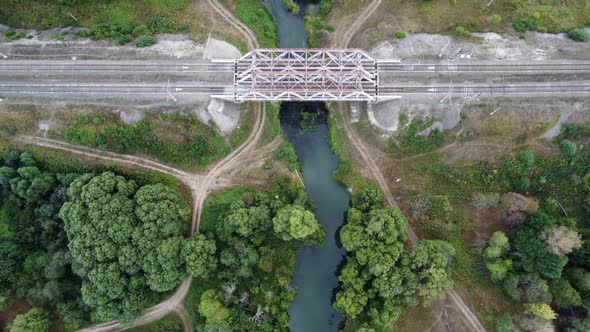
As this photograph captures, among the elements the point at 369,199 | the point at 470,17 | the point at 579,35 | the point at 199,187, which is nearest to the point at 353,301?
the point at 369,199

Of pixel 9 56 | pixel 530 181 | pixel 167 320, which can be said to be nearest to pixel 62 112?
pixel 9 56

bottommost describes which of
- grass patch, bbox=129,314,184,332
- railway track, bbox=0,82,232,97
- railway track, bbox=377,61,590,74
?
grass patch, bbox=129,314,184,332

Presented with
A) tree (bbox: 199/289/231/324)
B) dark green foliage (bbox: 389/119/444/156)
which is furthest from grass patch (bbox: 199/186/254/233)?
dark green foliage (bbox: 389/119/444/156)

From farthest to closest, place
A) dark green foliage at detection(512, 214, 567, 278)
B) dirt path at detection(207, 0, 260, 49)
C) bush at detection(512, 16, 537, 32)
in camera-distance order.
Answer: dirt path at detection(207, 0, 260, 49) → bush at detection(512, 16, 537, 32) → dark green foliage at detection(512, 214, 567, 278)

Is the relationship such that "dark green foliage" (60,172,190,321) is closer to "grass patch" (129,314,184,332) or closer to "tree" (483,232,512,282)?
"grass patch" (129,314,184,332)

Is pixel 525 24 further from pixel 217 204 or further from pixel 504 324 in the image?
pixel 217 204

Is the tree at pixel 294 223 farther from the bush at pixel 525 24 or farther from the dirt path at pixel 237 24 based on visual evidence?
the bush at pixel 525 24

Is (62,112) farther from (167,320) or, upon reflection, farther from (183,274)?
(167,320)
